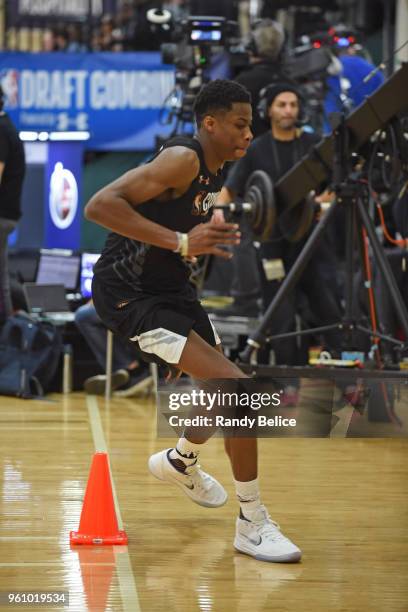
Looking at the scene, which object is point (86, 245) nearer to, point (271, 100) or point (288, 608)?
point (271, 100)

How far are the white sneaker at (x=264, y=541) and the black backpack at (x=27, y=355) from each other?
167 inches

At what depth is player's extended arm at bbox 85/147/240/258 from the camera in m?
4.16

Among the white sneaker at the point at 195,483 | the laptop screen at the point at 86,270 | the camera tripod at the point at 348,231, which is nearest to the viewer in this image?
the white sneaker at the point at 195,483

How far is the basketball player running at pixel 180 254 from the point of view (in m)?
4.18

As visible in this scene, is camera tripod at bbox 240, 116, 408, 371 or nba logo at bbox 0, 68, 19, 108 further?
nba logo at bbox 0, 68, 19, 108

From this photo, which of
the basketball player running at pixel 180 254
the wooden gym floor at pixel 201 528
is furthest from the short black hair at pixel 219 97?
the wooden gym floor at pixel 201 528

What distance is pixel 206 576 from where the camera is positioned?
4.00 meters

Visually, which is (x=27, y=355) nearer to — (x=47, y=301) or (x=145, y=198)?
(x=47, y=301)

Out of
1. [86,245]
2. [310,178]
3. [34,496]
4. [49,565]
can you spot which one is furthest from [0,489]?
[86,245]

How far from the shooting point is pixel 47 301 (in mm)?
8859

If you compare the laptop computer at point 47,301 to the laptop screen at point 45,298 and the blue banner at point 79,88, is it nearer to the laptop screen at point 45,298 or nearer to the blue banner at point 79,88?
the laptop screen at point 45,298

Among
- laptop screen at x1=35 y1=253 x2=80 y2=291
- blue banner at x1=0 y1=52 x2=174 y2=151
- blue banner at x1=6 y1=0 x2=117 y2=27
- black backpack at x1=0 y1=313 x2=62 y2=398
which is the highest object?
blue banner at x1=6 y1=0 x2=117 y2=27

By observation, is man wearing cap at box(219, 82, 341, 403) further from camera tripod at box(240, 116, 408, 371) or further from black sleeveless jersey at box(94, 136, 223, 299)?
black sleeveless jersey at box(94, 136, 223, 299)

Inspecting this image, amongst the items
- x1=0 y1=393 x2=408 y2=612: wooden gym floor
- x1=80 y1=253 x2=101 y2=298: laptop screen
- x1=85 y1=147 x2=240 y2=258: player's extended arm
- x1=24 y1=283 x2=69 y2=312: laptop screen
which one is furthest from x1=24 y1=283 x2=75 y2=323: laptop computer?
x1=85 y1=147 x2=240 y2=258: player's extended arm
